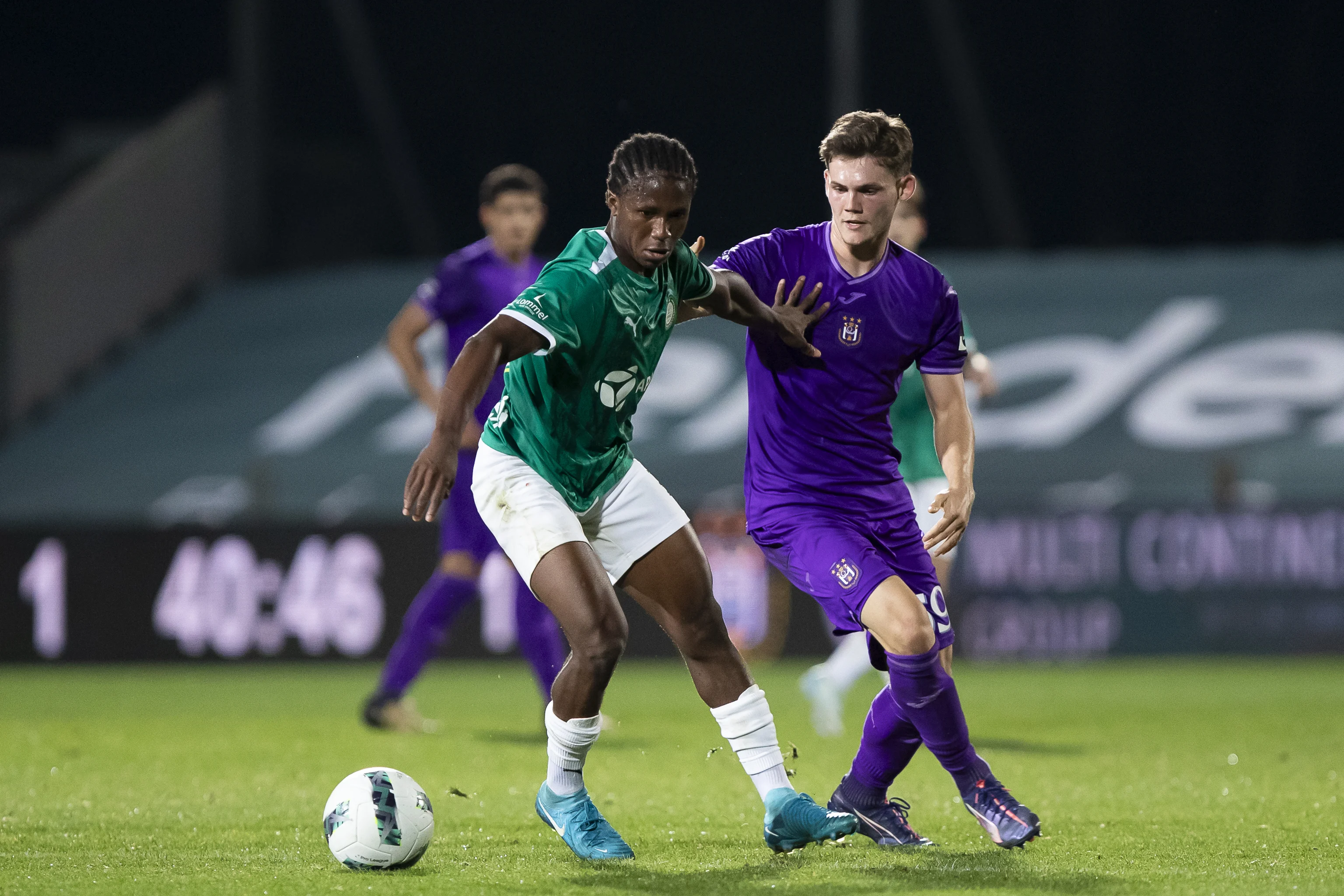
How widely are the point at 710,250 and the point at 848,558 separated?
1416cm

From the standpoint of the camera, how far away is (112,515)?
15609mm

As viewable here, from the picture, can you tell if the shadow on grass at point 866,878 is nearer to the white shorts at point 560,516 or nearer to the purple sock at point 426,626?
the white shorts at point 560,516

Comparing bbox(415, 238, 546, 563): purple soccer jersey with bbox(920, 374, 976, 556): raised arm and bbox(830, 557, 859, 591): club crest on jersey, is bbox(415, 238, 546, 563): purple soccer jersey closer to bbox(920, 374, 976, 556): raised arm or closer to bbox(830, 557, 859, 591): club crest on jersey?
bbox(920, 374, 976, 556): raised arm

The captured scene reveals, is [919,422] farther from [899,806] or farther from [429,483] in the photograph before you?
[429,483]

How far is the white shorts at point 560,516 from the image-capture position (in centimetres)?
464

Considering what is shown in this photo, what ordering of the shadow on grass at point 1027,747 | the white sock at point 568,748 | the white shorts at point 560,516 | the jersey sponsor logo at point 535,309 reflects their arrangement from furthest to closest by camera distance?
the shadow on grass at point 1027,747 → the white sock at point 568,748 → the white shorts at point 560,516 → the jersey sponsor logo at point 535,309

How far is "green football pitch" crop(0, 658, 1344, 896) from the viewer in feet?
14.5

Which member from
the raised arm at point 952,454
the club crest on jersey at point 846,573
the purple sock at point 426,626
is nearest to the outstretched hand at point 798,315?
the raised arm at point 952,454

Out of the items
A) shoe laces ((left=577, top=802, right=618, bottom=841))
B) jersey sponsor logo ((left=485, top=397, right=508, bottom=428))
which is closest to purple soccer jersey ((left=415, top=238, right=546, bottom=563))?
jersey sponsor logo ((left=485, top=397, right=508, bottom=428))

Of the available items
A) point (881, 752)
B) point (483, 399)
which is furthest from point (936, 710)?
point (483, 399)

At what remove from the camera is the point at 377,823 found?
454 cm

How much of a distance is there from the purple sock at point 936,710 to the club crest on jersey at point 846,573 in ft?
0.70

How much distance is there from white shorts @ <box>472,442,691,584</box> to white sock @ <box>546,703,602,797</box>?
40cm

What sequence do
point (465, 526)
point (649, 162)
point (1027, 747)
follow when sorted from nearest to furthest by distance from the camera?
point (649, 162) → point (1027, 747) → point (465, 526)
